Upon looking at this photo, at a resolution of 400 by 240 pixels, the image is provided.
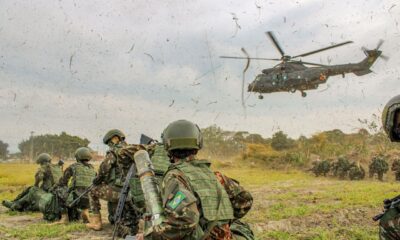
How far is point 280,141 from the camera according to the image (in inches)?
1986

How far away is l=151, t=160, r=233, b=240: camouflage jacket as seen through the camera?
128 inches

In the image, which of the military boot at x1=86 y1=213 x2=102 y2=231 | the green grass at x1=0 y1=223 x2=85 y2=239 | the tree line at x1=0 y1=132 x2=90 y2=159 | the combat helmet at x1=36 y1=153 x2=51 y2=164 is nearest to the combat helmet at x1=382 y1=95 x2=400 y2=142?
the green grass at x1=0 y1=223 x2=85 y2=239

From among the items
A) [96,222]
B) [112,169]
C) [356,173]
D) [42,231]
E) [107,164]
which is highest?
[107,164]

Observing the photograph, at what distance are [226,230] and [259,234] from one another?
4.84 m

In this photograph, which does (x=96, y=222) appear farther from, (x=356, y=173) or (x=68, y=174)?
(x=356, y=173)

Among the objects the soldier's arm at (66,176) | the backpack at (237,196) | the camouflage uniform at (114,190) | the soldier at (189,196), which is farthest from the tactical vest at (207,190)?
the soldier's arm at (66,176)

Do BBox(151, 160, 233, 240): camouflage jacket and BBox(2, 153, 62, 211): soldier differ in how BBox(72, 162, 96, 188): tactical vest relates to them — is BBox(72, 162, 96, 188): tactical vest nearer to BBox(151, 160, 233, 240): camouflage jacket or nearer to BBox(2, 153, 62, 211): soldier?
BBox(2, 153, 62, 211): soldier

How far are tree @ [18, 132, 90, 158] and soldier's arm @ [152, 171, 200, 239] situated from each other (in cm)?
5155

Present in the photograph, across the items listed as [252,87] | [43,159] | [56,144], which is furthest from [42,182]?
[56,144]

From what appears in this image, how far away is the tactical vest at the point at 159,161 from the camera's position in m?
6.83

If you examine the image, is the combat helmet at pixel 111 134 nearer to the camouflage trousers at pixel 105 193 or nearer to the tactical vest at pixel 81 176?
the camouflage trousers at pixel 105 193

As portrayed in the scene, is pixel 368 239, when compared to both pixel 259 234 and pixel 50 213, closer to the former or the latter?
pixel 259 234

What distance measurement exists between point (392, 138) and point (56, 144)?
56.9 m

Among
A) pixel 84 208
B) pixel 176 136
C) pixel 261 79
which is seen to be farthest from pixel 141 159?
pixel 261 79
